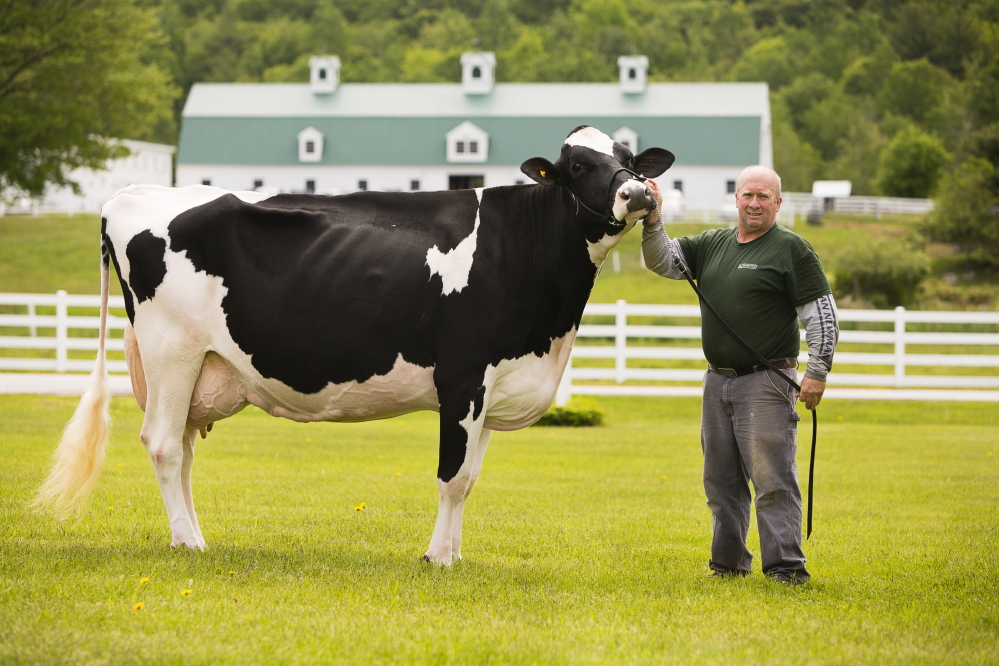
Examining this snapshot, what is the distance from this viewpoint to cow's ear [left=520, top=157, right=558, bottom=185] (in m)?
6.36

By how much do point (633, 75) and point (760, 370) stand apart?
60141 millimetres

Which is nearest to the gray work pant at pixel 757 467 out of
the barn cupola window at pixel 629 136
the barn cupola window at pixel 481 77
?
the barn cupola window at pixel 629 136

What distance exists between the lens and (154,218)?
269 inches

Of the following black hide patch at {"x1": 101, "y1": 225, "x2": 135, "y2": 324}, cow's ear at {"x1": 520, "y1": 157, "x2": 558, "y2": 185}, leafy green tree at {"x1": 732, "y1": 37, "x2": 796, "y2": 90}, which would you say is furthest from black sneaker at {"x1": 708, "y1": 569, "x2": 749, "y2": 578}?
leafy green tree at {"x1": 732, "y1": 37, "x2": 796, "y2": 90}

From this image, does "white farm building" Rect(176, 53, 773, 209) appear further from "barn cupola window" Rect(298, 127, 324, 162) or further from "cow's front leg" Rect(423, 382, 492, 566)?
"cow's front leg" Rect(423, 382, 492, 566)

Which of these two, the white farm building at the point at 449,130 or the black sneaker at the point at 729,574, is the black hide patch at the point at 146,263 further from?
the white farm building at the point at 449,130

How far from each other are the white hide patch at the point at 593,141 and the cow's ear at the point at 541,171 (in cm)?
19

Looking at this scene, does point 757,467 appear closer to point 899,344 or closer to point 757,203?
point 757,203

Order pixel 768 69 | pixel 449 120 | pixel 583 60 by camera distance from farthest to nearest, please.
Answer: pixel 768 69 → pixel 583 60 → pixel 449 120

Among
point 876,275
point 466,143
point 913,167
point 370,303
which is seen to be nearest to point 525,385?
point 370,303

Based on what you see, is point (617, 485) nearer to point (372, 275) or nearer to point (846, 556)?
point (846, 556)

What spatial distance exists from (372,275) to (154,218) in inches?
60.8

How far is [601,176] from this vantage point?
6.28 metres

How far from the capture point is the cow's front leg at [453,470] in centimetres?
634
